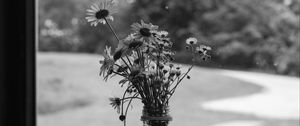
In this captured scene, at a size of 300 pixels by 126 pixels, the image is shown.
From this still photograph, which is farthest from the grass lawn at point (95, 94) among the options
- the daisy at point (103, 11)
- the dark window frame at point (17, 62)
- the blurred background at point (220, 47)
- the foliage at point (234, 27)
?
the daisy at point (103, 11)

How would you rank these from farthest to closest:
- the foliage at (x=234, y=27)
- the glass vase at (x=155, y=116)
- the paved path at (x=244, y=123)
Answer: the paved path at (x=244, y=123) → the foliage at (x=234, y=27) → the glass vase at (x=155, y=116)

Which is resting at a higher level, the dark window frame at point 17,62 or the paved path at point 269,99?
the dark window frame at point 17,62

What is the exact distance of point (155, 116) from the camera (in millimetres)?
1427

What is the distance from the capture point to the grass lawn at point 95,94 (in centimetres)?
195

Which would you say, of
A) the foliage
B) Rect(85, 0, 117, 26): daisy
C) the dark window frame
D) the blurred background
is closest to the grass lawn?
the blurred background

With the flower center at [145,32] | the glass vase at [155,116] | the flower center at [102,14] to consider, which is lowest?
the glass vase at [155,116]

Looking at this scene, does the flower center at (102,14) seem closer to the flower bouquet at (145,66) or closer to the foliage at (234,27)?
the flower bouquet at (145,66)

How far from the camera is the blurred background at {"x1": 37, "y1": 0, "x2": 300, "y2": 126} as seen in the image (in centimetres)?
176

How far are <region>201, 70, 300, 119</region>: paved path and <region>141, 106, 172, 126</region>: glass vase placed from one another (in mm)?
523

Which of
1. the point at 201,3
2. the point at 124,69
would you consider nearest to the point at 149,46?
the point at 124,69

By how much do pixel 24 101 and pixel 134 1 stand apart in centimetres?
63

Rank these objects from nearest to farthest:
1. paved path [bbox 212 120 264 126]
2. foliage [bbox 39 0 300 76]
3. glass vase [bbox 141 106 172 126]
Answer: glass vase [bbox 141 106 172 126]
foliage [bbox 39 0 300 76]
paved path [bbox 212 120 264 126]

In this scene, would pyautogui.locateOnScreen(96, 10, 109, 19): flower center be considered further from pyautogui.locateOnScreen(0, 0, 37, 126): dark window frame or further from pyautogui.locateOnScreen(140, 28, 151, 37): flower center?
pyautogui.locateOnScreen(0, 0, 37, 126): dark window frame

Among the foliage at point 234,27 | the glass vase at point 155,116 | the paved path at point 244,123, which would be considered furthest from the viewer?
the paved path at point 244,123
